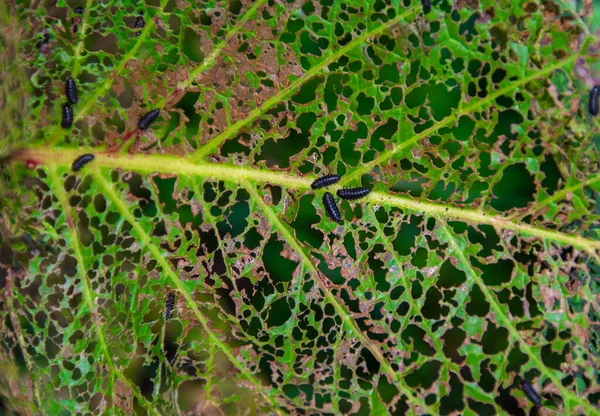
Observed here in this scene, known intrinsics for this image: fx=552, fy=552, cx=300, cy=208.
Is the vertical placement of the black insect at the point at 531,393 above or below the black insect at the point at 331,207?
below

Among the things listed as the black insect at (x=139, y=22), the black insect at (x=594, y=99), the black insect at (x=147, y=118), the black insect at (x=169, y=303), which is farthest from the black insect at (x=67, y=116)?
the black insect at (x=594, y=99)

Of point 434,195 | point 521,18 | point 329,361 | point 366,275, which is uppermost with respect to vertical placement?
point 521,18

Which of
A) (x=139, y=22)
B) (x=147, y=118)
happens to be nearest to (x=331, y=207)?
(x=147, y=118)

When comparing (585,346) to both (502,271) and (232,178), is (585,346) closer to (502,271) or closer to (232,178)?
(502,271)

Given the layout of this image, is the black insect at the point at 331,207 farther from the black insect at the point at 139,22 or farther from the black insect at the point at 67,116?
the black insect at the point at 67,116

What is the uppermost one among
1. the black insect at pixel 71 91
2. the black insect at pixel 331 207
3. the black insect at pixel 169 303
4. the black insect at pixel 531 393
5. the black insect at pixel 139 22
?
the black insect at pixel 139 22

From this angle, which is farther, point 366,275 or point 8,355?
point 8,355

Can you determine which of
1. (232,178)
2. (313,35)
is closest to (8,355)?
(232,178)
